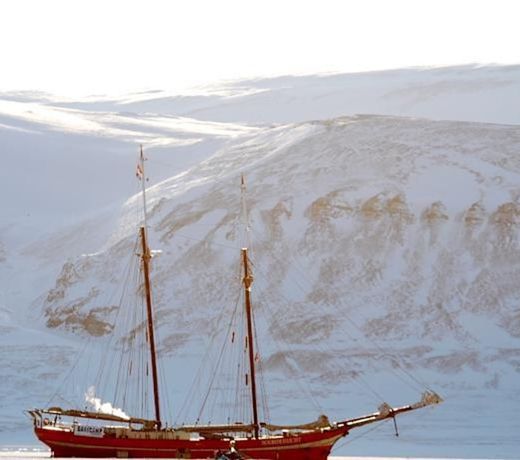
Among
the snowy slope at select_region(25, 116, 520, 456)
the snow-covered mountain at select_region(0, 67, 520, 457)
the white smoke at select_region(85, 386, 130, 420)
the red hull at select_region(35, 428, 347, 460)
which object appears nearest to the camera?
the red hull at select_region(35, 428, 347, 460)

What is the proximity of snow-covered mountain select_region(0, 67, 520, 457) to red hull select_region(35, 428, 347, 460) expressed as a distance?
30.5ft

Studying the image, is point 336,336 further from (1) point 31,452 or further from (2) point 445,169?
(1) point 31,452

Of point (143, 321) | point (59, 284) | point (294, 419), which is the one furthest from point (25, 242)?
point (294, 419)

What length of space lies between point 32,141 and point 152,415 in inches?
1944

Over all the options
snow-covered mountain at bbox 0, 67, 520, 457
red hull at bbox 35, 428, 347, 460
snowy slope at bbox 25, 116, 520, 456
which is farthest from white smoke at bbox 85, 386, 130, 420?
red hull at bbox 35, 428, 347, 460

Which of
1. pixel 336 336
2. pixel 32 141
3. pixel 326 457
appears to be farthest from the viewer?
pixel 32 141

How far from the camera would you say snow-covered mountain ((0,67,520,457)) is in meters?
64.2

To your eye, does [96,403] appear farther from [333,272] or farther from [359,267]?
[359,267]

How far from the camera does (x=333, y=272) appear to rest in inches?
2896

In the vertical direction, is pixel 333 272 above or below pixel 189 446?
below

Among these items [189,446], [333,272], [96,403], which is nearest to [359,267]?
[333,272]

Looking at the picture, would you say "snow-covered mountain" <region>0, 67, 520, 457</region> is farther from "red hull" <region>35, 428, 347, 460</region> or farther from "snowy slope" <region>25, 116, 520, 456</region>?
"red hull" <region>35, 428, 347, 460</region>

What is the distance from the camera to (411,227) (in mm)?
75375

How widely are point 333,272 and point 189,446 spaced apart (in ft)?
96.6
